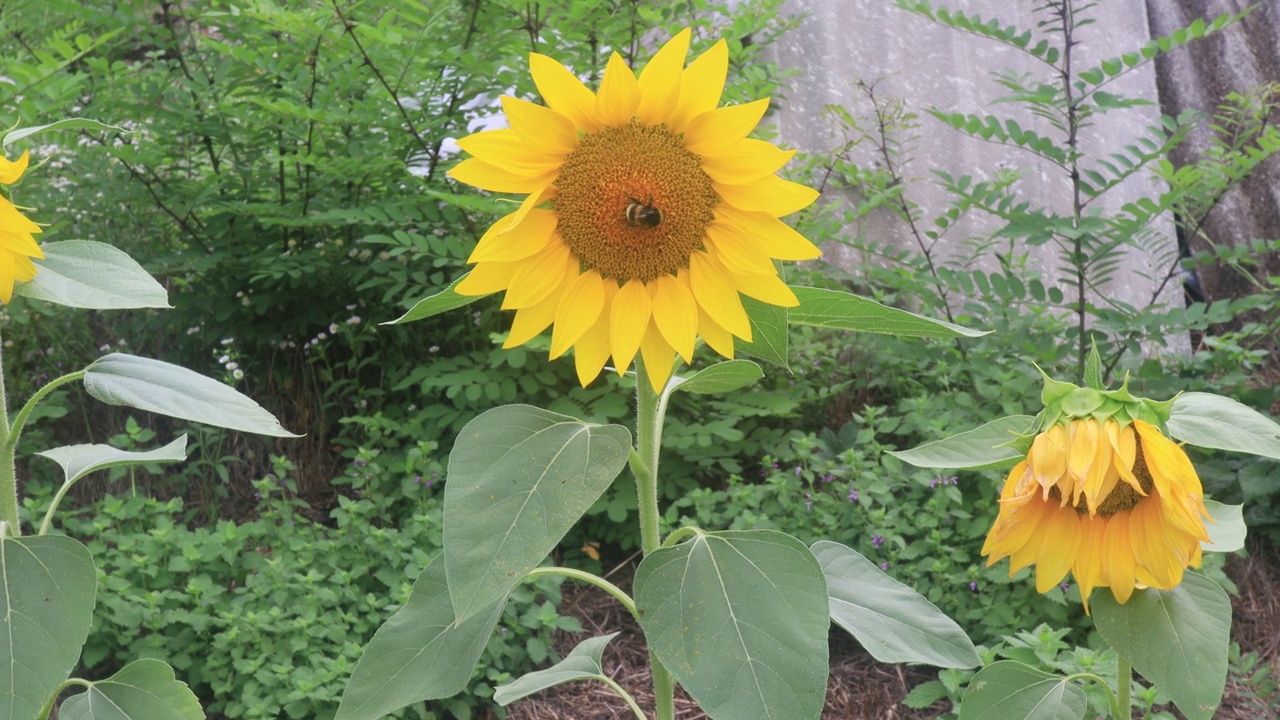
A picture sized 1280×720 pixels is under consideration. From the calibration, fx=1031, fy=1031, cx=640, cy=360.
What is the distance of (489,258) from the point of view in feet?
2.90

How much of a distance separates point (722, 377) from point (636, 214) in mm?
248

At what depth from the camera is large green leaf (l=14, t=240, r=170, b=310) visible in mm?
1028

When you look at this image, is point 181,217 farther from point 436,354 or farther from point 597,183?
point 597,183

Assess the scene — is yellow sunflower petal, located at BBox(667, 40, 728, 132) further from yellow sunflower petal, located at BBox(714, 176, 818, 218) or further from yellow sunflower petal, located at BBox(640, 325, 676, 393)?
yellow sunflower petal, located at BBox(640, 325, 676, 393)

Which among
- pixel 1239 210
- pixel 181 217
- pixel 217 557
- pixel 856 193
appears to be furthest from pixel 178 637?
pixel 1239 210

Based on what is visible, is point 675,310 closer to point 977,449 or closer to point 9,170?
point 977,449

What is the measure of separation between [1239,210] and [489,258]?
16.3 ft

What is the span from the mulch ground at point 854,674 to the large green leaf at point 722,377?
1.58 meters

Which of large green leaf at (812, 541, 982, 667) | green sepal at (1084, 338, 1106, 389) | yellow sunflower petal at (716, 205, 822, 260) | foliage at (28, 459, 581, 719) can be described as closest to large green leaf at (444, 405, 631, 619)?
yellow sunflower petal at (716, 205, 822, 260)

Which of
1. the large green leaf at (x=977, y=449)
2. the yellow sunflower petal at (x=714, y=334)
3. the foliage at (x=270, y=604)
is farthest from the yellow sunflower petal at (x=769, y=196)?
the foliage at (x=270, y=604)

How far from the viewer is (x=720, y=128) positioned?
878 mm

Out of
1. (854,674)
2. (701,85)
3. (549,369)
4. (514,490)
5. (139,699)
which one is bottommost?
(854,674)

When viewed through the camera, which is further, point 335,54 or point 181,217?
point 181,217

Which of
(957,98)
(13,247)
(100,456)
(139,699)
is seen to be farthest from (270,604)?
(957,98)
